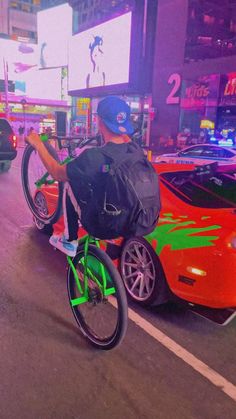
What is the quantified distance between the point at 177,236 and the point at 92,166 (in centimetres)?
131

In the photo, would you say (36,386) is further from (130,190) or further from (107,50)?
(107,50)

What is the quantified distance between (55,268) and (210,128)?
21589mm

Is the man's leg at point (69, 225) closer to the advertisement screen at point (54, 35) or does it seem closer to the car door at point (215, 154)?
the car door at point (215, 154)

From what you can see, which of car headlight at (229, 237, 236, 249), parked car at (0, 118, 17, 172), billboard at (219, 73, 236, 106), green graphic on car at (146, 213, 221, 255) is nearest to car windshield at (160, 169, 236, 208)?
green graphic on car at (146, 213, 221, 255)

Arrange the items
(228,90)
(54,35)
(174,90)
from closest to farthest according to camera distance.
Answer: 1. (228,90)
2. (174,90)
3. (54,35)

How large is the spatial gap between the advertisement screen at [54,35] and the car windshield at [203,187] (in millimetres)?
56529

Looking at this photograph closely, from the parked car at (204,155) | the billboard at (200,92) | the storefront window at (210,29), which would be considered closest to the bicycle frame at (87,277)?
the parked car at (204,155)

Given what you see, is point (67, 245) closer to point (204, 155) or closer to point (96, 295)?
point (96, 295)

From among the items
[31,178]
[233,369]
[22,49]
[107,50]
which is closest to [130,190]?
[233,369]

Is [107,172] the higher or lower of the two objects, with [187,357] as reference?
higher

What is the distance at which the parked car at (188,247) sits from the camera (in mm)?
3346

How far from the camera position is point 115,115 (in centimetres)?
275

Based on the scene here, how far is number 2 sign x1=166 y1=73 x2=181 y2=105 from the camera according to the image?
2781 cm

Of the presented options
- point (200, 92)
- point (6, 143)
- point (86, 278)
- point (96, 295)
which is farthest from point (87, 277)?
point (200, 92)
